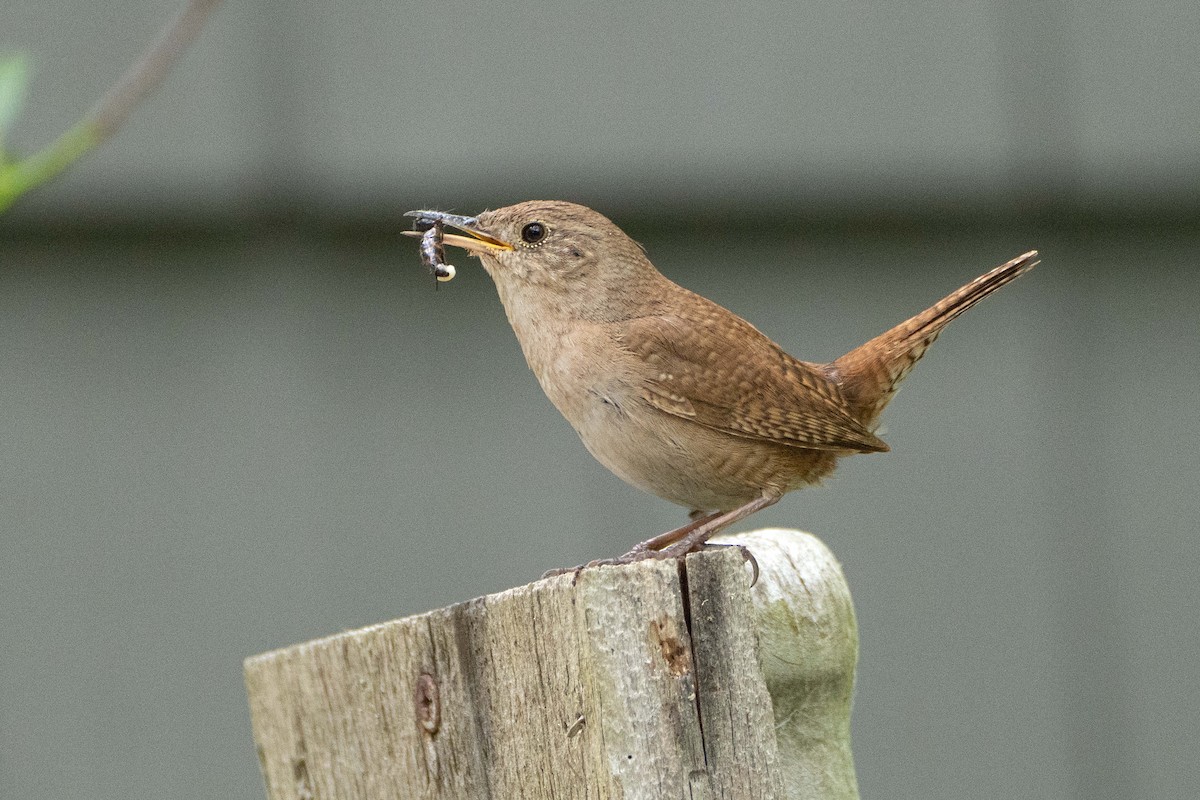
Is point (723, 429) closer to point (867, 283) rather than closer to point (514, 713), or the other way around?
point (514, 713)

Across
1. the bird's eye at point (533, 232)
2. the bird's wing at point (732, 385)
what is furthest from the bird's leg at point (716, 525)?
the bird's eye at point (533, 232)

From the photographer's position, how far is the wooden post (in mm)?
1638

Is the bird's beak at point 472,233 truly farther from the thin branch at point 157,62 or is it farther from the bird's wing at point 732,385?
the thin branch at point 157,62

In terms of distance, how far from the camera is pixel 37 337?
413 centimetres

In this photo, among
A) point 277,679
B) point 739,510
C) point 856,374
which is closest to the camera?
point 277,679

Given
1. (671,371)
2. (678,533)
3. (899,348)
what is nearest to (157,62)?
(671,371)

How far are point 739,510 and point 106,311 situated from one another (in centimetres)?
227

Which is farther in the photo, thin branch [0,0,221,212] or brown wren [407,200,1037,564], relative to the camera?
brown wren [407,200,1037,564]

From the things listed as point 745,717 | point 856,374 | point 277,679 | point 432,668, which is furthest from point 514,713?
point 856,374

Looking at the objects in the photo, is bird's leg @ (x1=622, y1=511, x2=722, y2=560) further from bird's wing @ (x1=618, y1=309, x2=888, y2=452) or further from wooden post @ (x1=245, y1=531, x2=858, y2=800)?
wooden post @ (x1=245, y1=531, x2=858, y2=800)

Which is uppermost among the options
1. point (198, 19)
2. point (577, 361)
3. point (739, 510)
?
point (198, 19)

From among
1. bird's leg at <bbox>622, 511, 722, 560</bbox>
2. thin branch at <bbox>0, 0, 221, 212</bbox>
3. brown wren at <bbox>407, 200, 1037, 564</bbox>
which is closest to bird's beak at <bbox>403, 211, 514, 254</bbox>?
brown wren at <bbox>407, 200, 1037, 564</bbox>

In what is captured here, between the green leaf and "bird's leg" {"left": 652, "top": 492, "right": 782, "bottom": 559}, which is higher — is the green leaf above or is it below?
above

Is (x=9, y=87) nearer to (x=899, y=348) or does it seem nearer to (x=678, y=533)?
(x=678, y=533)
